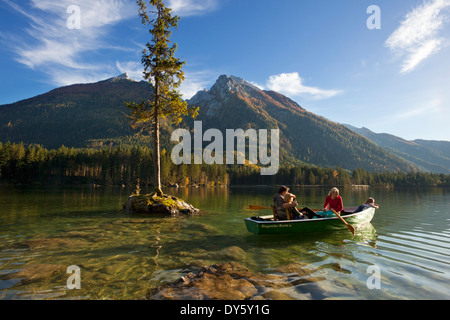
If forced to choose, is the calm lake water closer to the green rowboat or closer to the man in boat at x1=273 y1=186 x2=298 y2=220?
the green rowboat

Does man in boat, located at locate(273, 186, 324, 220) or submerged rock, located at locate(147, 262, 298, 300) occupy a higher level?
man in boat, located at locate(273, 186, 324, 220)

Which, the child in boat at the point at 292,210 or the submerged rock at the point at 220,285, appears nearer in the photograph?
the submerged rock at the point at 220,285

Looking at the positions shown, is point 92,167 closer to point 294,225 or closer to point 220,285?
point 294,225

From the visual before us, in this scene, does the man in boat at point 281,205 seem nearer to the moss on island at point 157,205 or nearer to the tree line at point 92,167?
the moss on island at point 157,205

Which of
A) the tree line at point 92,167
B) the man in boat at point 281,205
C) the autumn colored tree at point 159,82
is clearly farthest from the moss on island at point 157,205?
the tree line at point 92,167

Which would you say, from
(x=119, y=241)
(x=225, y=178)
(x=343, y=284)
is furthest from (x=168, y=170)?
(x=343, y=284)

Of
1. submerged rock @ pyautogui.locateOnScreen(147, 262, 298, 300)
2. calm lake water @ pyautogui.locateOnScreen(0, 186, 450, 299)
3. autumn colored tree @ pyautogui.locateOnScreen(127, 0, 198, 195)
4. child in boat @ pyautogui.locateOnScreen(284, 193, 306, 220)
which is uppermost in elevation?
autumn colored tree @ pyautogui.locateOnScreen(127, 0, 198, 195)

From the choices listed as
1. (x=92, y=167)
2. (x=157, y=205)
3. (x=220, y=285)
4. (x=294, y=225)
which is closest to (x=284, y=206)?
(x=294, y=225)

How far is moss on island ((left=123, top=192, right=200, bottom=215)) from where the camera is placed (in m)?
22.8

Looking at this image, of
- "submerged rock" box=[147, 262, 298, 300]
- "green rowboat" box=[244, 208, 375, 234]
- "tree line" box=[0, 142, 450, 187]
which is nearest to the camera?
"submerged rock" box=[147, 262, 298, 300]

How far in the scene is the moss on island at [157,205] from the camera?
896 inches

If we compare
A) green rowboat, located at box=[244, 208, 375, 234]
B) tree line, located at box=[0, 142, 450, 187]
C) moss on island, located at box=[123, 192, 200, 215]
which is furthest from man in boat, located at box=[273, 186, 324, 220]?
tree line, located at box=[0, 142, 450, 187]
